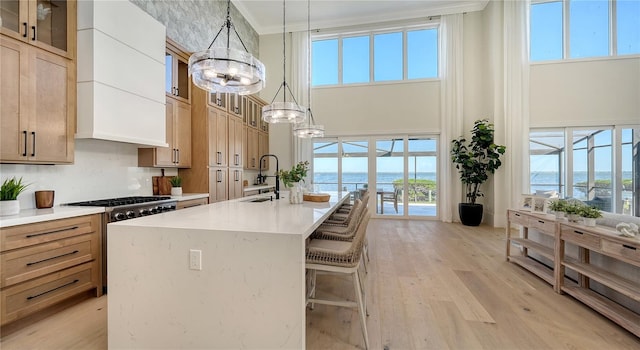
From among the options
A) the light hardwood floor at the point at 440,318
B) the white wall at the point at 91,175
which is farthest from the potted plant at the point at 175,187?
the light hardwood floor at the point at 440,318

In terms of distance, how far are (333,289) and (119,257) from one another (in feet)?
5.88

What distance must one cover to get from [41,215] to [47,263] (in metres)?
0.39

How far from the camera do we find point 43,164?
2.44 m

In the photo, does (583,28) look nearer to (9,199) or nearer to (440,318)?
(440,318)

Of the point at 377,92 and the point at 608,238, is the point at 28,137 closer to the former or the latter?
the point at 608,238

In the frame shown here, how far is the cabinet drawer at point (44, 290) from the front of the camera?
1857 millimetres

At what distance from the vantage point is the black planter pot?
5609 mm

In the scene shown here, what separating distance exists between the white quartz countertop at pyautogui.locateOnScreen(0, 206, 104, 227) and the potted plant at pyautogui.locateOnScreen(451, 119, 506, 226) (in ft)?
20.1

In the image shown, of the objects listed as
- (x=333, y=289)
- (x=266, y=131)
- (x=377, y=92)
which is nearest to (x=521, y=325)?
(x=333, y=289)

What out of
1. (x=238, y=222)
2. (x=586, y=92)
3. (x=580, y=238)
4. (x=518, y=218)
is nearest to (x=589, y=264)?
(x=580, y=238)

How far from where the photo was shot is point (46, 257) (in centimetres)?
208

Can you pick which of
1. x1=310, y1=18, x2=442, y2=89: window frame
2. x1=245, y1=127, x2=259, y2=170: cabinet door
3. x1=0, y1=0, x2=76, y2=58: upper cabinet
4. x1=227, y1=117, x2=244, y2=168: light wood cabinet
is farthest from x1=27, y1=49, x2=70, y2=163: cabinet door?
x1=310, y1=18, x2=442, y2=89: window frame

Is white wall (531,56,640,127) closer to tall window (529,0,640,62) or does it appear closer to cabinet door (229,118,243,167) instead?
tall window (529,0,640,62)

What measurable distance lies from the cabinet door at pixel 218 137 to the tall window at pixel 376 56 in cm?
320
